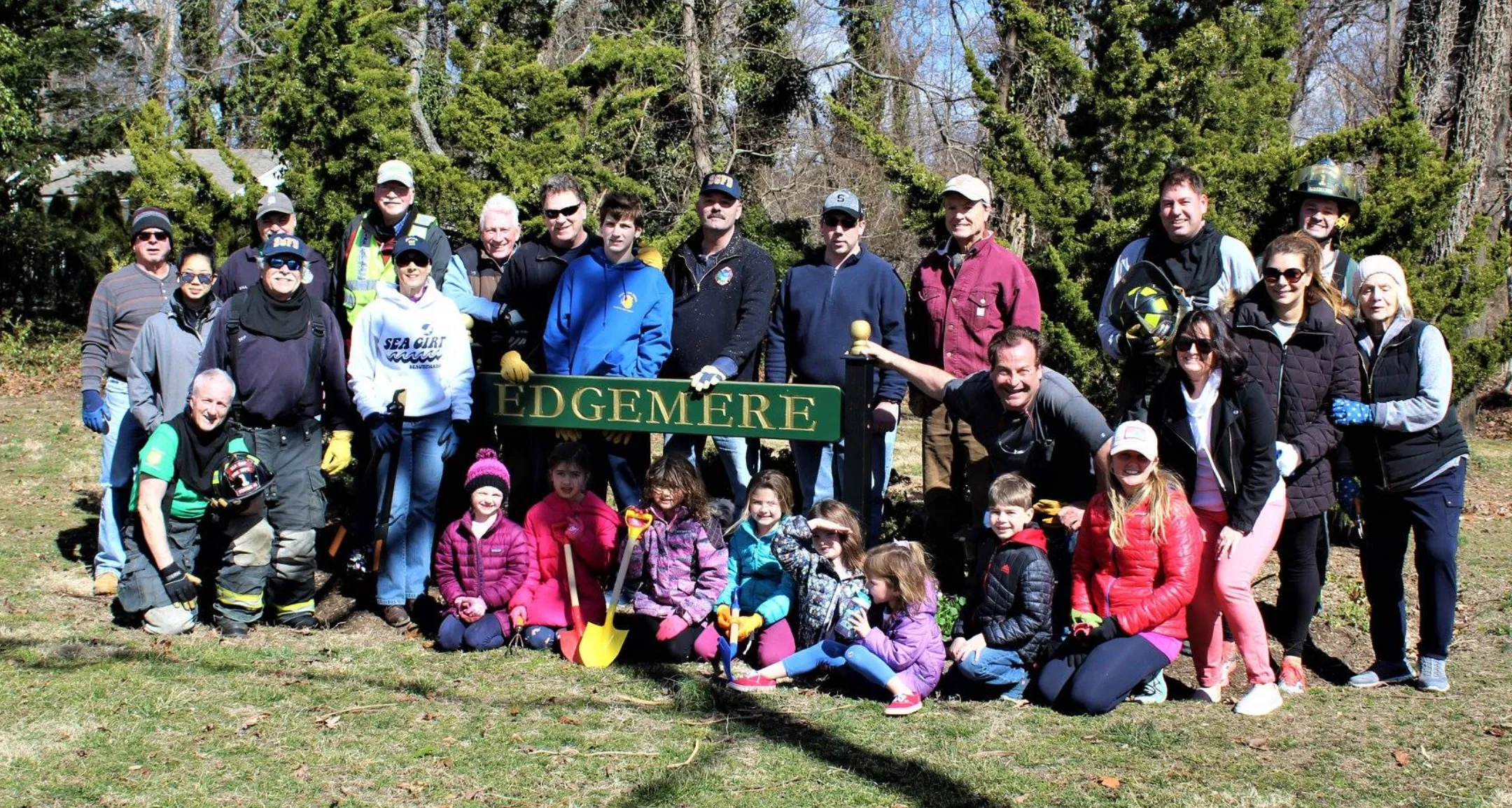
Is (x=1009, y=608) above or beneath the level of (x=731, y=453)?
beneath

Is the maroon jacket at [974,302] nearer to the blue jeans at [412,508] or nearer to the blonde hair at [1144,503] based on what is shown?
the blonde hair at [1144,503]

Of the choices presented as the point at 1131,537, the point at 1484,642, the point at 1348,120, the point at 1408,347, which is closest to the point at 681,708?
the point at 1131,537

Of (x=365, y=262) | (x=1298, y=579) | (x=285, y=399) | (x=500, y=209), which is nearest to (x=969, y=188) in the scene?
(x=1298, y=579)

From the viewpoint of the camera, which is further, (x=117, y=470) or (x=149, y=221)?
Result: (x=149, y=221)

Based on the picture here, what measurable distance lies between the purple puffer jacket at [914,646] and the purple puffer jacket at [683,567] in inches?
33.4

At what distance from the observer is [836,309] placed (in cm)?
626

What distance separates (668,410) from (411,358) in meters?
1.36

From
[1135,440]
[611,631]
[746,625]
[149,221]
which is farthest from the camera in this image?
[149,221]

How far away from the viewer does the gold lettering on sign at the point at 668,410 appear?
5.86 meters

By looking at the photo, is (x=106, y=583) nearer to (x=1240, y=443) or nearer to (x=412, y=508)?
(x=412, y=508)

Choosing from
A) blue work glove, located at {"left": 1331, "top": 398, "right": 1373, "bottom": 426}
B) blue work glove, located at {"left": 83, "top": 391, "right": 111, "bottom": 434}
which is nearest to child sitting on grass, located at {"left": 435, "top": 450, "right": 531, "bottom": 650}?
blue work glove, located at {"left": 83, "top": 391, "right": 111, "bottom": 434}

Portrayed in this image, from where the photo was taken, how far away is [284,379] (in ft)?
20.2

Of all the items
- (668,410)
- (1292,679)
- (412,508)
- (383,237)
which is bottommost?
(1292,679)

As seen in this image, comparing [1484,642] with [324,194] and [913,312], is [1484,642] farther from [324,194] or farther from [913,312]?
[324,194]
